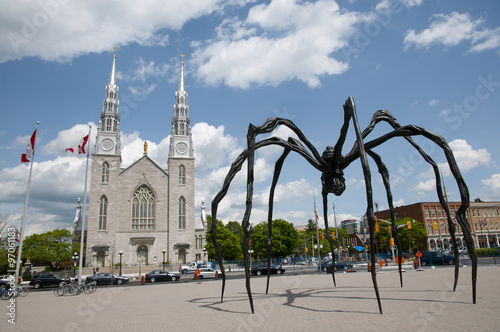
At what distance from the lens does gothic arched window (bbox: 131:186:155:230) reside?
2202 inches

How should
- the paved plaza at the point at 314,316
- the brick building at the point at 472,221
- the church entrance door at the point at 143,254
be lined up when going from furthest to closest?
1. the brick building at the point at 472,221
2. the church entrance door at the point at 143,254
3. the paved plaza at the point at 314,316

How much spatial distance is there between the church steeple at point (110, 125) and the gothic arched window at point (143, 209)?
27.7 feet

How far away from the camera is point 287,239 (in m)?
64.2

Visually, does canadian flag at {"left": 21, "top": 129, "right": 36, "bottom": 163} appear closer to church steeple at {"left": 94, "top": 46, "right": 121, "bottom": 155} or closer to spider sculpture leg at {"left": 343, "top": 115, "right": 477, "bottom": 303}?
spider sculpture leg at {"left": 343, "top": 115, "right": 477, "bottom": 303}

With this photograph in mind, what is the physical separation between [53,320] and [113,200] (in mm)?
48718

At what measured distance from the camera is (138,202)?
187 feet

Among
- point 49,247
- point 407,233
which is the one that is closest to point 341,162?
point 49,247

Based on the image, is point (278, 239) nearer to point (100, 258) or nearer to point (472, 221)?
point (100, 258)

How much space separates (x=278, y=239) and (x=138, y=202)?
2751 cm

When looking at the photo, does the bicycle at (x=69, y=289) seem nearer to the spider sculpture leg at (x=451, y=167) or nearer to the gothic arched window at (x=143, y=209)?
the spider sculpture leg at (x=451, y=167)

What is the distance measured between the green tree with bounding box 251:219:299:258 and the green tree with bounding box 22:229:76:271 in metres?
32.7

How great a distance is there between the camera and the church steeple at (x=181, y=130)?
194ft

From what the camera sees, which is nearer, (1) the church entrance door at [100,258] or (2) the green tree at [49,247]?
(2) the green tree at [49,247]

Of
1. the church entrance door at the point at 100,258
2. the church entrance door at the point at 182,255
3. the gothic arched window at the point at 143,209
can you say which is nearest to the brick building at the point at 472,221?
the church entrance door at the point at 182,255
